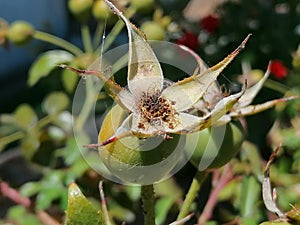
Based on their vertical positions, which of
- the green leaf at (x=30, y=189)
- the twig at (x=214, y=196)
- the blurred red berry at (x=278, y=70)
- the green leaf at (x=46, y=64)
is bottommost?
the blurred red berry at (x=278, y=70)

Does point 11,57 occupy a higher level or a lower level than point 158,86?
lower

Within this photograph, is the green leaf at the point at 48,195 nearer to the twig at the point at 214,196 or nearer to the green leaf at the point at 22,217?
the green leaf at the point at 22,217

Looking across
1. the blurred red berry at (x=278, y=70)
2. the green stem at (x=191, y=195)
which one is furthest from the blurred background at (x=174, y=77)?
the green stem at (x=191, y=195)

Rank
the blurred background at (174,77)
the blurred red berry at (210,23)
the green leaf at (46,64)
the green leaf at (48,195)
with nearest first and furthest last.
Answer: the green leaf at (48,195), the blurred background at (174,77), the green leaf at (46,64), the blurred red berry at (210,23)

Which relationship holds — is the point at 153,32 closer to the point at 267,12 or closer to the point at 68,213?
the point at 68,213

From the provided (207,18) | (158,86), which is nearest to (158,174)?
(158,86)

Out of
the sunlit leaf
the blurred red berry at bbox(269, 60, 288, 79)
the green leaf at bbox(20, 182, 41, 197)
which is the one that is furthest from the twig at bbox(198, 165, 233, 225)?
the blurred red berry at bbox(269, 60, 288, 79)
